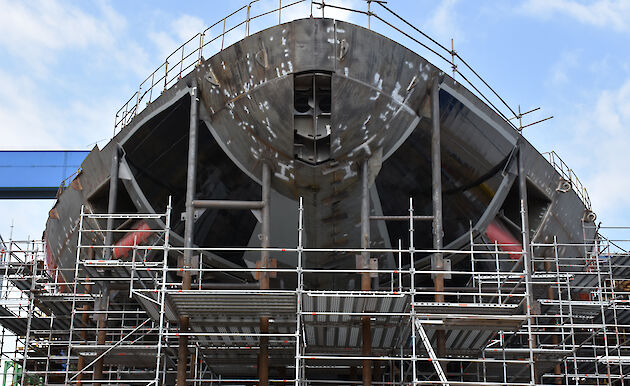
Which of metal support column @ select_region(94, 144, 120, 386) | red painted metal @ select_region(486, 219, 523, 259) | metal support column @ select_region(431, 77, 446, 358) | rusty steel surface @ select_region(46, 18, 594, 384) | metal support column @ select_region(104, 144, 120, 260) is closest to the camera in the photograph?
metal support column @ select_region(431, 77, 446, 358)

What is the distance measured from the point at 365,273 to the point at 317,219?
2.46 metres

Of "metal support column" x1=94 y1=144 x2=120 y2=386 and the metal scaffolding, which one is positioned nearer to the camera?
the metal scaffolding

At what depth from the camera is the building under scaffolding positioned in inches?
556

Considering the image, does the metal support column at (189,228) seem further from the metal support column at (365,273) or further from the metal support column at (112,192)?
the metal support column at (365,273)

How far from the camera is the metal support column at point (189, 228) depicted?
14187 millimetres

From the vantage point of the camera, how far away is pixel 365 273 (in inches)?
583

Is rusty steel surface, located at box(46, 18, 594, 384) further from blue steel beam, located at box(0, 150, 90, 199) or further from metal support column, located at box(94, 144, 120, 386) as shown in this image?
blue steel beam, located at box(0, 150, 90, 199)

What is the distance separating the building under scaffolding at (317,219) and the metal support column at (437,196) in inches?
1.7

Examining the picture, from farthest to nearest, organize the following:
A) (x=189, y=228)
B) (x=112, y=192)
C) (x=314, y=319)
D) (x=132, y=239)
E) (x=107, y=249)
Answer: (x=132, y=239) → (x=112, y=192) → (x=107, y=249) → (x=189, y=228) → (x=314, y=319)

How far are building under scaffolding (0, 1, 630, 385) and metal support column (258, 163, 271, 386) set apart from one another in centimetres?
4

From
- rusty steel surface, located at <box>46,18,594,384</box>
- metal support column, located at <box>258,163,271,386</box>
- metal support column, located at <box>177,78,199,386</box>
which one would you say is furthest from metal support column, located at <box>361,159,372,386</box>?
metal support column, located at <box>177,78,199,386</box>

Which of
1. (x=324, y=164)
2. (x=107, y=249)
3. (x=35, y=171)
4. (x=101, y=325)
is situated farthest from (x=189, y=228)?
(x=35, y=171)

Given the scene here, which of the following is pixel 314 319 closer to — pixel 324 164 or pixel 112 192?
pixel 324 164

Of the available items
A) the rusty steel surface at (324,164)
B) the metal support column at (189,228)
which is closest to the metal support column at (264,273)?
the rusty steel surface at (324,164)
